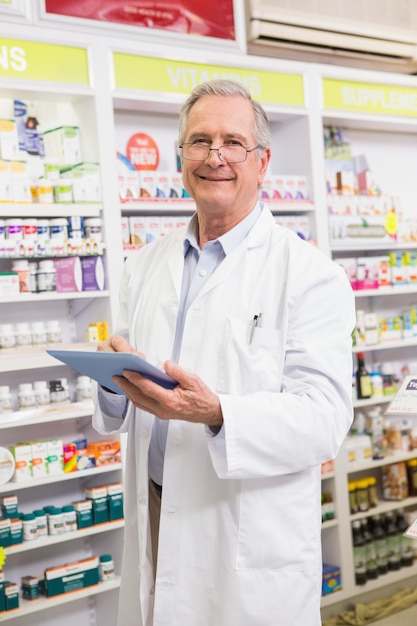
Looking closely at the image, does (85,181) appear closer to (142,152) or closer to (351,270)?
(142,152)

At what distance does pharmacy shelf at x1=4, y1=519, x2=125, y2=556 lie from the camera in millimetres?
3842

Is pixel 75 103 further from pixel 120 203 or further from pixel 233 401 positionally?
pixel 233 401

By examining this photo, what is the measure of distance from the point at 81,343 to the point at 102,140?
3.39 feet

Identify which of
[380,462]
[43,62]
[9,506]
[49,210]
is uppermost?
[43,62]

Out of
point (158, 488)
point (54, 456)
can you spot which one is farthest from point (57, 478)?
point (158, 488)

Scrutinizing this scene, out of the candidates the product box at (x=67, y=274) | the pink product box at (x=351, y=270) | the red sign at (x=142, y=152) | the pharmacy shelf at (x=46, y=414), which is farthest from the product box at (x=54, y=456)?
the pink product box at (x=351, y=270)

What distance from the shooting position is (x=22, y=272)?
3.88 metres

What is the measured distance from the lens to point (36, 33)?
3838 millimetres

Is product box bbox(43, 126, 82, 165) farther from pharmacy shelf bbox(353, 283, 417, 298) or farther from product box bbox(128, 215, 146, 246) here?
pharmacy shelf bbox(353, 283, 417, 298)

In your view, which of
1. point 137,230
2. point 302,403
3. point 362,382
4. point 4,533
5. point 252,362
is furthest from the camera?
point 362,382

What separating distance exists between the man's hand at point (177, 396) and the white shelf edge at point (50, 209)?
2130 mm

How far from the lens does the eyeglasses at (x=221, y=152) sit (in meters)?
2.18

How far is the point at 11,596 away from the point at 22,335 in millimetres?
1246

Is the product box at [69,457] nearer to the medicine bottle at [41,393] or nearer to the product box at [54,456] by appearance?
the product box at [54,456]
